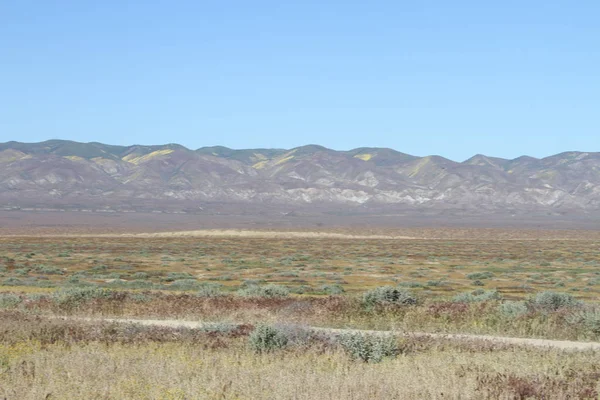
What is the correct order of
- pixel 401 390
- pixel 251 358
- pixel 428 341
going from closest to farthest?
pixel 401 390 → pixel 251 358 → pixel 428 341

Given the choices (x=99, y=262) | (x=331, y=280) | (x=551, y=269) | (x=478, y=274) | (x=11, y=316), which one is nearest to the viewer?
(x=11, y=316)

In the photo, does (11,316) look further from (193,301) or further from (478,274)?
(478,274)

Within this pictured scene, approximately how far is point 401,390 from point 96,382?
3999 mm

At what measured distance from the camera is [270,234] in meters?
134

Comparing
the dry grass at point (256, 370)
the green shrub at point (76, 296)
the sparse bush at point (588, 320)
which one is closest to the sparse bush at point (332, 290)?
the green shrub at point (76, 296)

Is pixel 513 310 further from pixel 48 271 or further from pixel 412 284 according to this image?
pixel 48 271

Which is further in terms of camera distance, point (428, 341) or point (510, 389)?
point (428, 341)

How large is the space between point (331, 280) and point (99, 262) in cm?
2320

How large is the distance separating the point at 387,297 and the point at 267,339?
8880 millimetres

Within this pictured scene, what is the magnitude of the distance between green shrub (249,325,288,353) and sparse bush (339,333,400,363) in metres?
1.13

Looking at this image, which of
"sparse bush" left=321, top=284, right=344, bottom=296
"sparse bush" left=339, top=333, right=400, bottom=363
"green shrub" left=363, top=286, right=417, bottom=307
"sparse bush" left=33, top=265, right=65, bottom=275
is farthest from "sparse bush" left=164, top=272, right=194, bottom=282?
"sparse bush" left=339, top=333, right=400, bottom=363

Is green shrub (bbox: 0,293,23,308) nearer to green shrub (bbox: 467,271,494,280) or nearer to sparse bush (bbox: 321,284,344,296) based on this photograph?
sparse bush (bbox: 321,284,344,296)

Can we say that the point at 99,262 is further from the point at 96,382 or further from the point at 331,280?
the point at 96,382

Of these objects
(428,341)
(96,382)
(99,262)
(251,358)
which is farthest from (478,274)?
(96,382)
